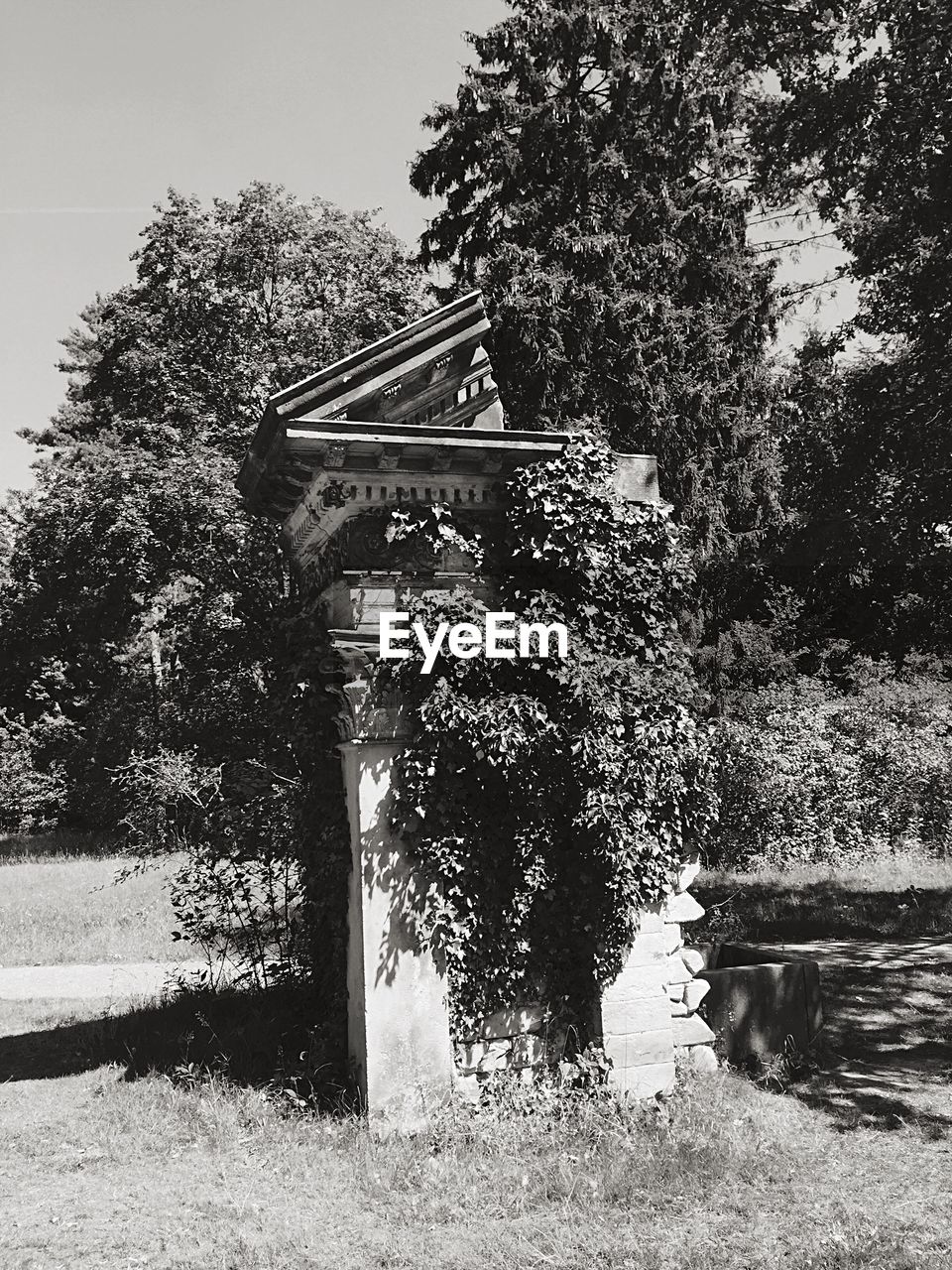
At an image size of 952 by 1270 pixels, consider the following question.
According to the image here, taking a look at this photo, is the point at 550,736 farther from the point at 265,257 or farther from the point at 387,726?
the point at 265,257

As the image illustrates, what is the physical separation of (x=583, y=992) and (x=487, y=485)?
3.55m

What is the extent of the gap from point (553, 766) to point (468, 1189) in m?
2.61

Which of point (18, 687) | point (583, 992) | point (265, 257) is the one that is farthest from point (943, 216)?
point (18, 687)

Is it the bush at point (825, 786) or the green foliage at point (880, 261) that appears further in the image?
the bush at point (825, 786)

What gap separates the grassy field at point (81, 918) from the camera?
566 inches

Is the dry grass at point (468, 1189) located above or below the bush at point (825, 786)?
below

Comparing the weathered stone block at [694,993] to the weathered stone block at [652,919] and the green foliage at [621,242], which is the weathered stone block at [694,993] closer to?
the weathered stone block at [652,919]

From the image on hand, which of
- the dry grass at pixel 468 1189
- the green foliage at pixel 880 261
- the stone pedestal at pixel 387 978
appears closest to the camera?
the dry grass at pixel 468 1189

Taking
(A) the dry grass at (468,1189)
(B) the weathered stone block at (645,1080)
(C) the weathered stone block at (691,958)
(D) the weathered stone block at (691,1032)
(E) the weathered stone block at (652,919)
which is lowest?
(A) the dry grass at (468,1189)

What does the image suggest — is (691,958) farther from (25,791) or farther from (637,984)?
(25,791)

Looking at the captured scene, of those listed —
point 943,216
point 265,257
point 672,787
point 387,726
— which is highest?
point 265,257

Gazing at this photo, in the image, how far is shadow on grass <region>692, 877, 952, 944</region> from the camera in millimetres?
13914

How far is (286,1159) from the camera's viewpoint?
6535 mm

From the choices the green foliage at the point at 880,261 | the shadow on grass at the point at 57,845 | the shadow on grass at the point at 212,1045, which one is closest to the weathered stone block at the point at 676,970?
the shadow on grass at the point at 212,1045
